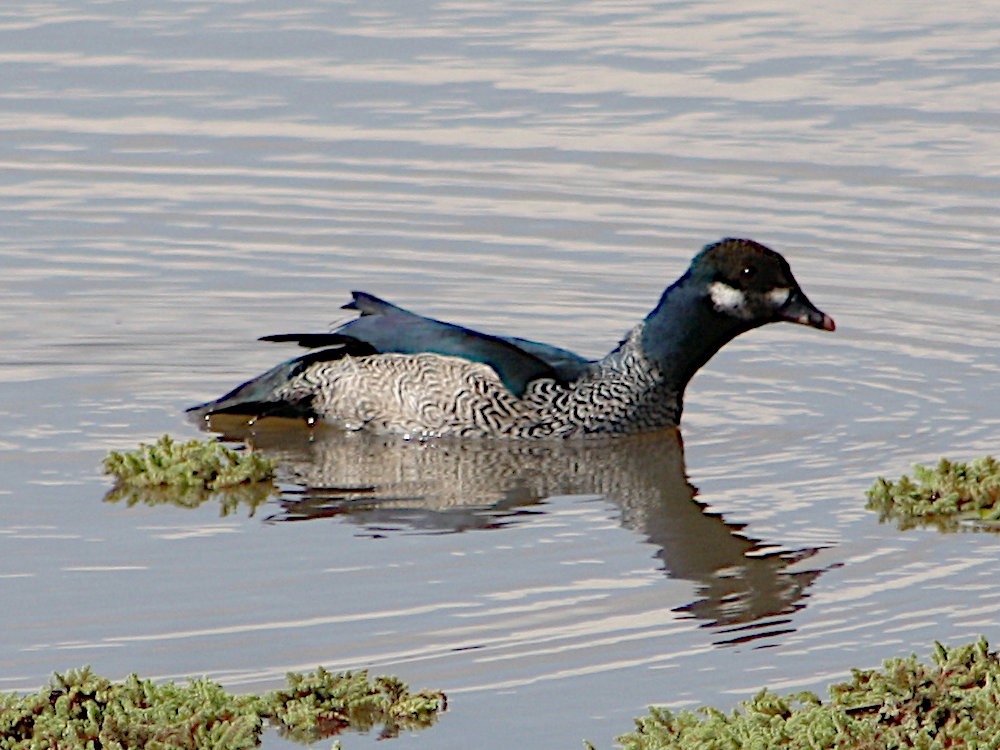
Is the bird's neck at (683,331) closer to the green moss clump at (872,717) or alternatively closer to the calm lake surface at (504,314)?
the calm lake surface at (504,314)

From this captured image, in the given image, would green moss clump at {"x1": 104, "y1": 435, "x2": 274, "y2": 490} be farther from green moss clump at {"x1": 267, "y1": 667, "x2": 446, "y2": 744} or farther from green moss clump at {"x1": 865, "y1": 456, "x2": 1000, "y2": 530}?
green moss clump at {"x1": 267, "y1": 667, "x2": 446, "y2": 744}

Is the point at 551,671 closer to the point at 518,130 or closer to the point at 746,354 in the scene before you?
the point at 746,354

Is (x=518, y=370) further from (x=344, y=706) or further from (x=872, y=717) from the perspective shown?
(x=872, y=717)

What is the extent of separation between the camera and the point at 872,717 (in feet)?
22.0

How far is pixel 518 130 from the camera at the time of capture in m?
15.6

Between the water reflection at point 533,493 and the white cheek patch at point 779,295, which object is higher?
the white cheek patch at point 779,295

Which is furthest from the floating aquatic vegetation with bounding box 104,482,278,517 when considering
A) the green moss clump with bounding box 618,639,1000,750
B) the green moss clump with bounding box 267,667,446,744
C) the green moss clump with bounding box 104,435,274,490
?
the green moss clump with bounding box 618,639,1000,750

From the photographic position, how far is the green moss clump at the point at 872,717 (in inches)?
253

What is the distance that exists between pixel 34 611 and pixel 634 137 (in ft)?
26.6

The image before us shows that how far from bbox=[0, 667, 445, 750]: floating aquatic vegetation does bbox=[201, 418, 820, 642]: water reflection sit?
4.74ft

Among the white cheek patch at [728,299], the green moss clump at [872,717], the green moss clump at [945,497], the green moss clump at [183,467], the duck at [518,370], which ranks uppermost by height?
the white cheek patch at [728,299]

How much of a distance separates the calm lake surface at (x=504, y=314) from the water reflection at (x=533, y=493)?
30 millimetres

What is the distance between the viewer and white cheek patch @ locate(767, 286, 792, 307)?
36.2 ft

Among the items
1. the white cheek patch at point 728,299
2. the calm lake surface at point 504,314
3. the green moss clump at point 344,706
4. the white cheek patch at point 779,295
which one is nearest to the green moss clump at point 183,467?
the calm lake surface at point 504,314
